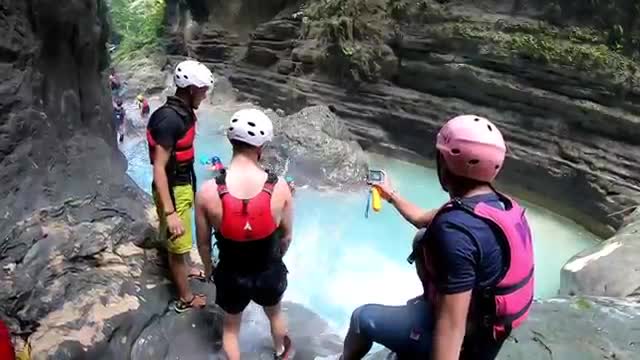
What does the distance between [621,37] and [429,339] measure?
24.1 ft

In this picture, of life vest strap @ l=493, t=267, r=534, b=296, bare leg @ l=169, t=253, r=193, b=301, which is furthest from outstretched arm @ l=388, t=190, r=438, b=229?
bare leg @ l=169, t=253, r=193, b=301

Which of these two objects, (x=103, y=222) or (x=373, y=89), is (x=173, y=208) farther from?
(x=373, y=89)

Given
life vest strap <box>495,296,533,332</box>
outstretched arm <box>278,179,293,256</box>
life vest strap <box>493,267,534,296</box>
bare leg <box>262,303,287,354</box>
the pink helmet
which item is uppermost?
the pink helmet

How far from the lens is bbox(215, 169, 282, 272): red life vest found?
289cm

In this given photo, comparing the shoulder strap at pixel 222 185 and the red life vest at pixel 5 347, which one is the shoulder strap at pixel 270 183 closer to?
the shoulder strap at pixel 222 185

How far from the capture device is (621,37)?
26.1 ft

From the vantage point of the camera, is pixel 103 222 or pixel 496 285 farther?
pixel 103 222

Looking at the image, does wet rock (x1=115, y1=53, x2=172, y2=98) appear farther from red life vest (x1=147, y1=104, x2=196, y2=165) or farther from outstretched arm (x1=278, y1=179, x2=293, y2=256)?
Answer: outstretched arm (x1=278, y1=179, x2=293, y2=256)

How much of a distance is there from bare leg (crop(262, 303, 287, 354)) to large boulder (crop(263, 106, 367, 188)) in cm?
555

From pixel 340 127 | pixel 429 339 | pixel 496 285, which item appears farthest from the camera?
pixel 340 127

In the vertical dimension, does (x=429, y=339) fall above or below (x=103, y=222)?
above

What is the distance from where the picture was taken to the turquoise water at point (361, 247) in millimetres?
5969

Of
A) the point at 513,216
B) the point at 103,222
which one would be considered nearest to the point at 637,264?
the point at 513,216

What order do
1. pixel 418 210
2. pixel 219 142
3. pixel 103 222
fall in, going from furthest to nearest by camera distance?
pixel 219 142, pixel 103 222, pixel 418 210
